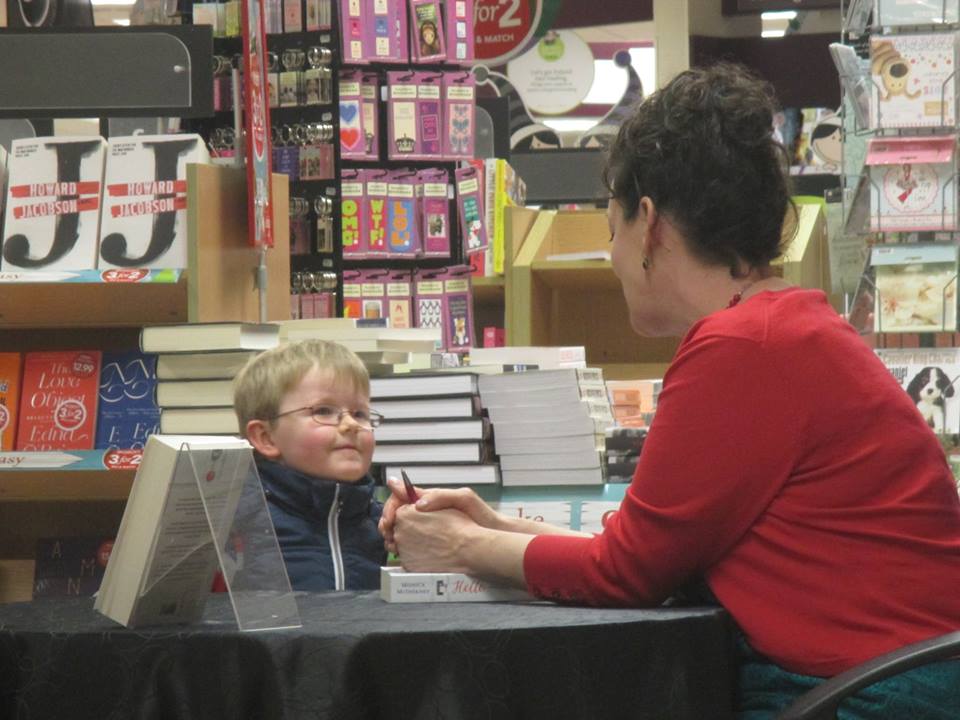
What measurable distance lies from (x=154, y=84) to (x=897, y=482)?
89.8 inches

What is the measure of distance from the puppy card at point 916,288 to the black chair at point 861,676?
319 cm

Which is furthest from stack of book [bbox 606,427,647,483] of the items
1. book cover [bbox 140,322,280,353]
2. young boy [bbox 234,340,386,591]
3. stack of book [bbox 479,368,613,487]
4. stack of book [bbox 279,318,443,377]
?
book cover [bbox 140,322,280,353]

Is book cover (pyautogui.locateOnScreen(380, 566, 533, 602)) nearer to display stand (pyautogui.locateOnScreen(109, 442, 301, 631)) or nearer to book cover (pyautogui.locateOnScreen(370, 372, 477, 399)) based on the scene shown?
display stand (pyautogui.locateOnScreen(109, 442, 301, 631))

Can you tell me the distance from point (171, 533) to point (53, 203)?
1.89m

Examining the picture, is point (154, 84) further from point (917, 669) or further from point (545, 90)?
point (545, 90)

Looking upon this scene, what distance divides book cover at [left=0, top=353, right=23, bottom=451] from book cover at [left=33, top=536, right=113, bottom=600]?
0.44 m

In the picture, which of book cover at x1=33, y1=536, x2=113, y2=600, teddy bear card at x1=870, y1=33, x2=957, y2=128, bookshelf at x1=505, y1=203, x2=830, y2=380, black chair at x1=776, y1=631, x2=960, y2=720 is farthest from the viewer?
bookshelf at x1=505, y1=203, x2=830, y2=380

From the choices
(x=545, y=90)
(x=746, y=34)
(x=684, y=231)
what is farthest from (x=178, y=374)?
(x=545, y=90)

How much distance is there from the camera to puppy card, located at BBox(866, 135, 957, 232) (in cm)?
462

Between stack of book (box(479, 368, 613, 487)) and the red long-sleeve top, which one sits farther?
stack of book (box(479, 368, 613, 487))

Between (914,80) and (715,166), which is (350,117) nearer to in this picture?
(914,80)

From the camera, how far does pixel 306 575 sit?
2715 mm

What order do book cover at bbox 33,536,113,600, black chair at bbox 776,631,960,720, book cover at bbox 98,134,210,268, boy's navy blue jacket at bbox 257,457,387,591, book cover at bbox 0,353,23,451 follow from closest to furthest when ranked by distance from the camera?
black chair at bbox 776,631,960,720 < boy's navy blue jacket at bbox 257,457,387,591 < book cover at bbox 98,134,210,268 < book cover at bbox 0,353,23,451 < book cover at bbox 33,536,113,600

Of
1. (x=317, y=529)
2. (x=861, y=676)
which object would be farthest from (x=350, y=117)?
(x=861, y=676)
